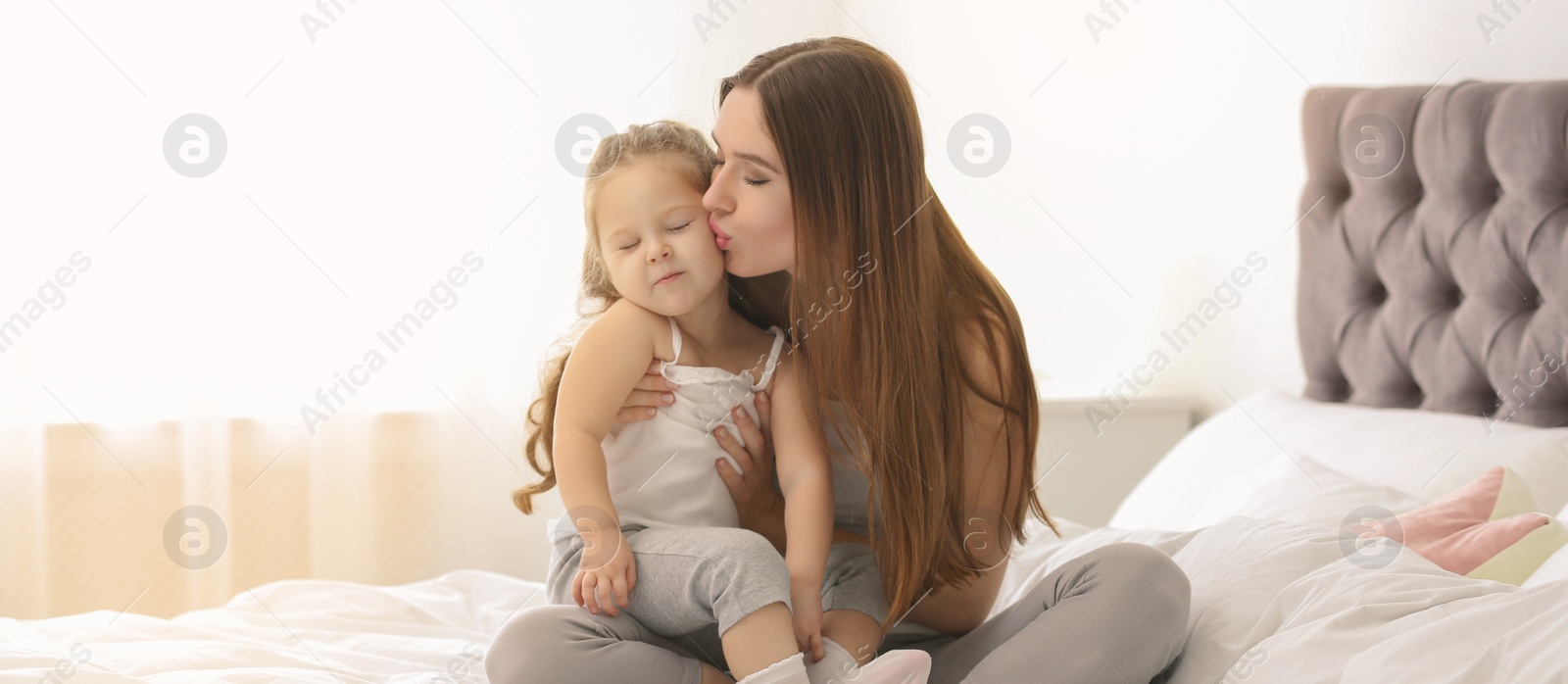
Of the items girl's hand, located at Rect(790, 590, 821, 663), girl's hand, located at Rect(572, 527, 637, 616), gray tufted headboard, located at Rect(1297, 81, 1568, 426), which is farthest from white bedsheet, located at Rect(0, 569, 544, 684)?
gray tufted headboard, located at Rect(1297, 81, 1568, 426)

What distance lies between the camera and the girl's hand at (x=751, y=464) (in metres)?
1.20

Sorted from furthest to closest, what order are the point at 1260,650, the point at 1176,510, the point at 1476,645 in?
the point at 1176,510 → the point at 1260,650 → the point at 1476,645

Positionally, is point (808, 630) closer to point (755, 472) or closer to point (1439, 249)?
point (755, 472)

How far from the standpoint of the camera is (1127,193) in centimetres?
252

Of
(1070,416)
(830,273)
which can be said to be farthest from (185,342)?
(1070,416)

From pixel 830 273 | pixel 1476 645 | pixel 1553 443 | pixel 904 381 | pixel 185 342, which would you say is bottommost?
pixel 1553 443

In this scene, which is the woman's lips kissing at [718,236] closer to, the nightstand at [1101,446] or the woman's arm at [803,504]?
the woman's arm at [803,504]

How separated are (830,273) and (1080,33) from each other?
5.46 feet

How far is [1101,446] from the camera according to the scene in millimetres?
2537

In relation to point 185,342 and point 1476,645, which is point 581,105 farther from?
point 1476,645

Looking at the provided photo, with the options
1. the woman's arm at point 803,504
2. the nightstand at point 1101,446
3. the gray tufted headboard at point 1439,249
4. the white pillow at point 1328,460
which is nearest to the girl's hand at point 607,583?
the woman's arm at point 803,504

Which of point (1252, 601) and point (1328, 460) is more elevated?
point (1252, 601)

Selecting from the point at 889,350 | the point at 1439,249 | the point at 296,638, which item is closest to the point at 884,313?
the point at 889,350

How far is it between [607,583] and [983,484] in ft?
1.35
